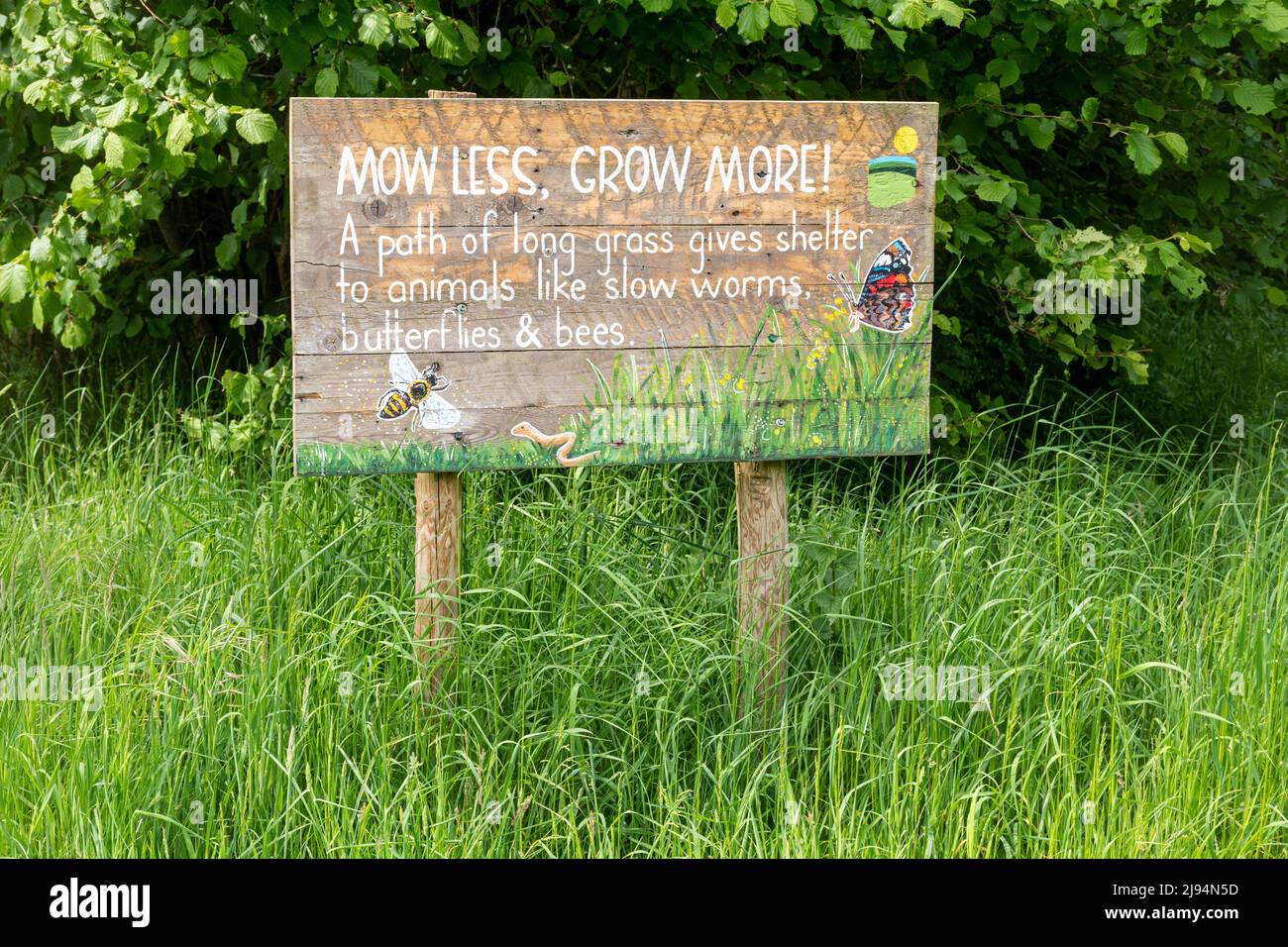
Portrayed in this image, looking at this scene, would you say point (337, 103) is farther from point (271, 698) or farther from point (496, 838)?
point (496, 838)

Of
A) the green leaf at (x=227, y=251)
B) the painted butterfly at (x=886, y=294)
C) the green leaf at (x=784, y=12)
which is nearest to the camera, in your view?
the painted butterfly at (x=886, y=294)

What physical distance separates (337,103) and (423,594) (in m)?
1.13

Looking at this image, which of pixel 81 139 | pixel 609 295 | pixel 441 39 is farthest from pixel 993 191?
Result: pixel 81 139

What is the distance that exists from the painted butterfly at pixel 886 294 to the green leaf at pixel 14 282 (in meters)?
2.50

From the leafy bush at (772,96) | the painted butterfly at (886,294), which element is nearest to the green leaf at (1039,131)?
the leafy bush at (772,96)

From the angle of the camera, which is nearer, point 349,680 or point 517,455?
point 349,680

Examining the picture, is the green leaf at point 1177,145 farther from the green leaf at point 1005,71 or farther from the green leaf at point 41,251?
the green leaf at point 41,251

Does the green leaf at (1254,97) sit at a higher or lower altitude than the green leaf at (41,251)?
higher

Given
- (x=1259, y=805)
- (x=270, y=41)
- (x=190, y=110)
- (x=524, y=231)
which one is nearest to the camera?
(x=1259, y=805)

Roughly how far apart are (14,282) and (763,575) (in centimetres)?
247

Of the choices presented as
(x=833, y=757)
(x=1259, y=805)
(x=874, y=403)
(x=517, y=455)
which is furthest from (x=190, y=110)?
(x=1259, y=805)

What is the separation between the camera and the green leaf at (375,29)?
3.49 meters

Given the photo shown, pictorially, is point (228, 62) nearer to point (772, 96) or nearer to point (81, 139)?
point (81, 139)

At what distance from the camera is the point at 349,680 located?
281cm
